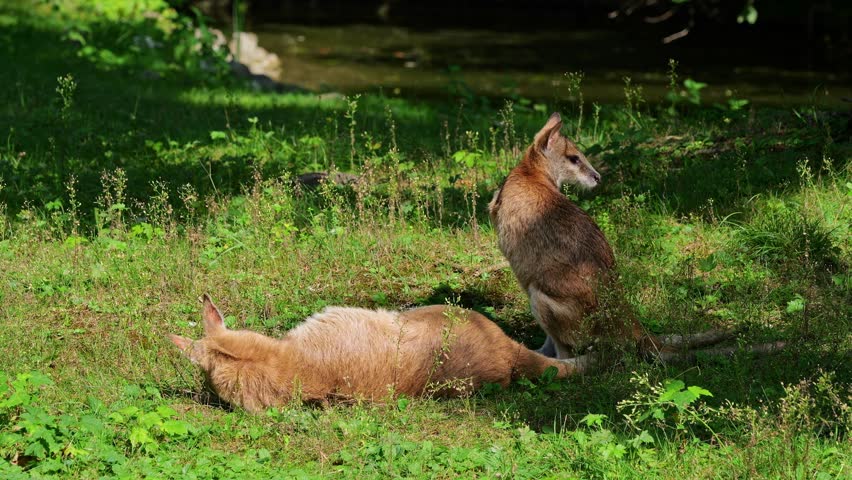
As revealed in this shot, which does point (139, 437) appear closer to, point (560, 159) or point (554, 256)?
point (554, 256)

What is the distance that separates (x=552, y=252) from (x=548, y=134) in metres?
1.08

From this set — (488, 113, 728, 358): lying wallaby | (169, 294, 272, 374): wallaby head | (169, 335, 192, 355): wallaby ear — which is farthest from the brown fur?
(169, 335, 192, 355): wallaby ear

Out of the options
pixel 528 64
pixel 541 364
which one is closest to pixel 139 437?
pixel 541 364

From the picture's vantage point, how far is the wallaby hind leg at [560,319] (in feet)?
20.5

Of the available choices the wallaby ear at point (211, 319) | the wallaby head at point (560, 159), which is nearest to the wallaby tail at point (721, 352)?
the wallaby head at point (560, 159)

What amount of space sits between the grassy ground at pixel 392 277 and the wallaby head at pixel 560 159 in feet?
2.47

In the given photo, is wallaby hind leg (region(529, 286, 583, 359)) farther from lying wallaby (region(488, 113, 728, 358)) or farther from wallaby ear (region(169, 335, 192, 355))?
wallaby ear (region(169, 335, 192, 355))

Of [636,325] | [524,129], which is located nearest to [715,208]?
[636,325]

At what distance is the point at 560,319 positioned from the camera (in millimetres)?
6277

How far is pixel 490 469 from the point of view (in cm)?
504

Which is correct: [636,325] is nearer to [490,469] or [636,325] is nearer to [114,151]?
[490,469]

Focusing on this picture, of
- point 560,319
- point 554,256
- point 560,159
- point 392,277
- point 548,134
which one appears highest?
point 548,134

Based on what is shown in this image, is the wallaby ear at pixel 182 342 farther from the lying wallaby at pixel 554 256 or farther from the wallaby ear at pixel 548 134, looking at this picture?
the wallaby ear at pixel 548 134

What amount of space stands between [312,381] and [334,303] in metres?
1.64
